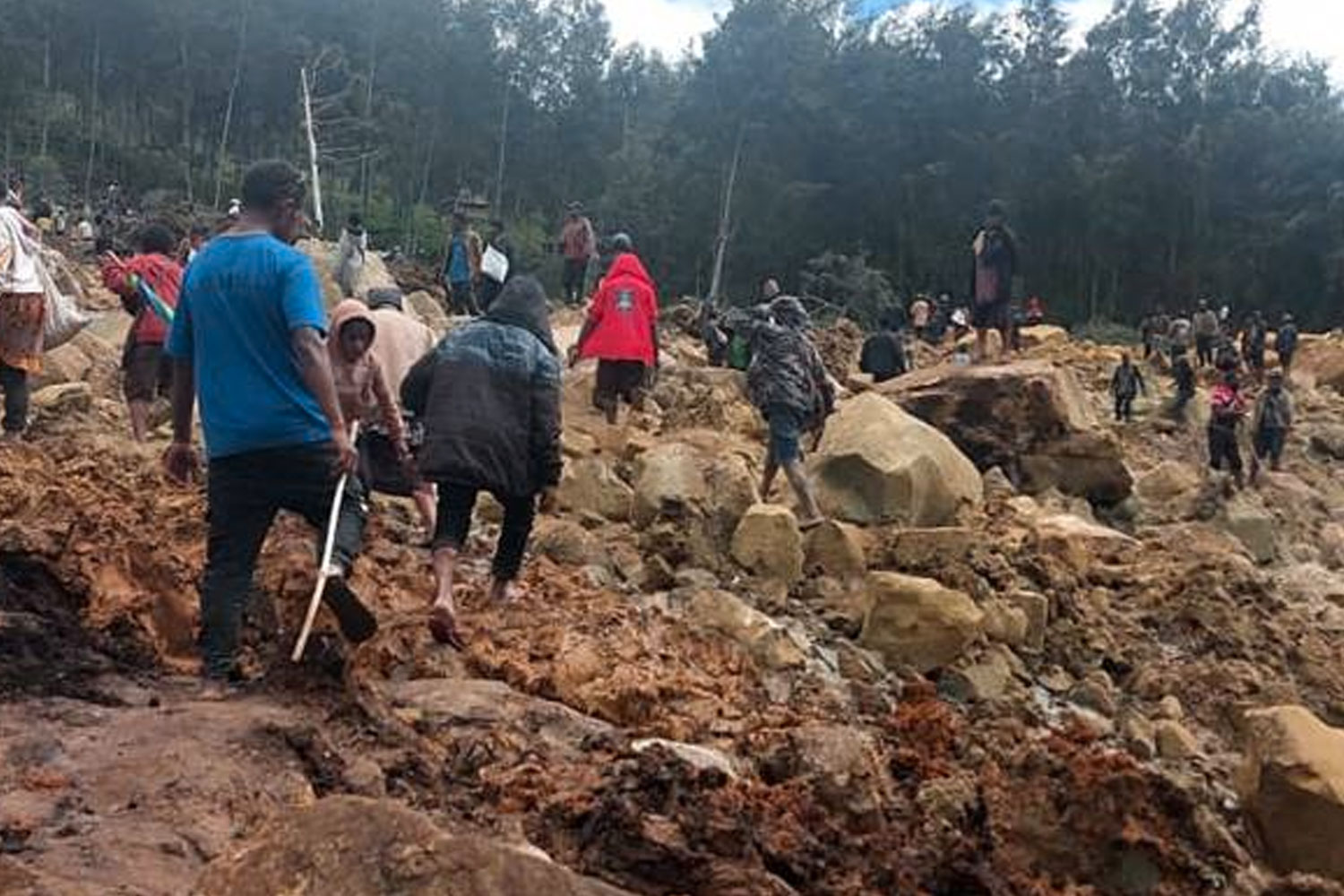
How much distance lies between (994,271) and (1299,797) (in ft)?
24.1

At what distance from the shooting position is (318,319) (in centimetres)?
438

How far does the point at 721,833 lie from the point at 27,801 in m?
1.55

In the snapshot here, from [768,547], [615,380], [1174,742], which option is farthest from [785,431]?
[1174,742]

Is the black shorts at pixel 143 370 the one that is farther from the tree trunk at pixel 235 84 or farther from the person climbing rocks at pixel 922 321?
the tree trunk at pixel 235 84

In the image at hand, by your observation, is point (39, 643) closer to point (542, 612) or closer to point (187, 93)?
point (542, 612)

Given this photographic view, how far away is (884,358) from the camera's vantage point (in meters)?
15.1

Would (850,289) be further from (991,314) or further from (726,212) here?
(991,314)

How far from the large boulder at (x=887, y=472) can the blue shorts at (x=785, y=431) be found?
22.6 inches

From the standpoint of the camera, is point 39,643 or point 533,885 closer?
point 533,885

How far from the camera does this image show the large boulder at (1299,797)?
5.46 meters

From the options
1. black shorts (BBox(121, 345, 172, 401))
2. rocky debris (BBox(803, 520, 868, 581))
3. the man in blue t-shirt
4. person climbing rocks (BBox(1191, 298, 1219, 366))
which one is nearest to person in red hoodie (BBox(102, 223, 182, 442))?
black shorts (BBox(121, 345, 172, 401))

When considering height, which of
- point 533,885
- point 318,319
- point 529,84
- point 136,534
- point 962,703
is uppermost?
point 529,84

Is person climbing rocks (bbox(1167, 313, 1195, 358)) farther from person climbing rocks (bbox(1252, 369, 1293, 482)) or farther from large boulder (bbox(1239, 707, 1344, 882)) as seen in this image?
large boulder (bbox(1239, 707, 1344, 882))

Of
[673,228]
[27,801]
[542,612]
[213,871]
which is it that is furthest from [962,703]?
[673,228]
